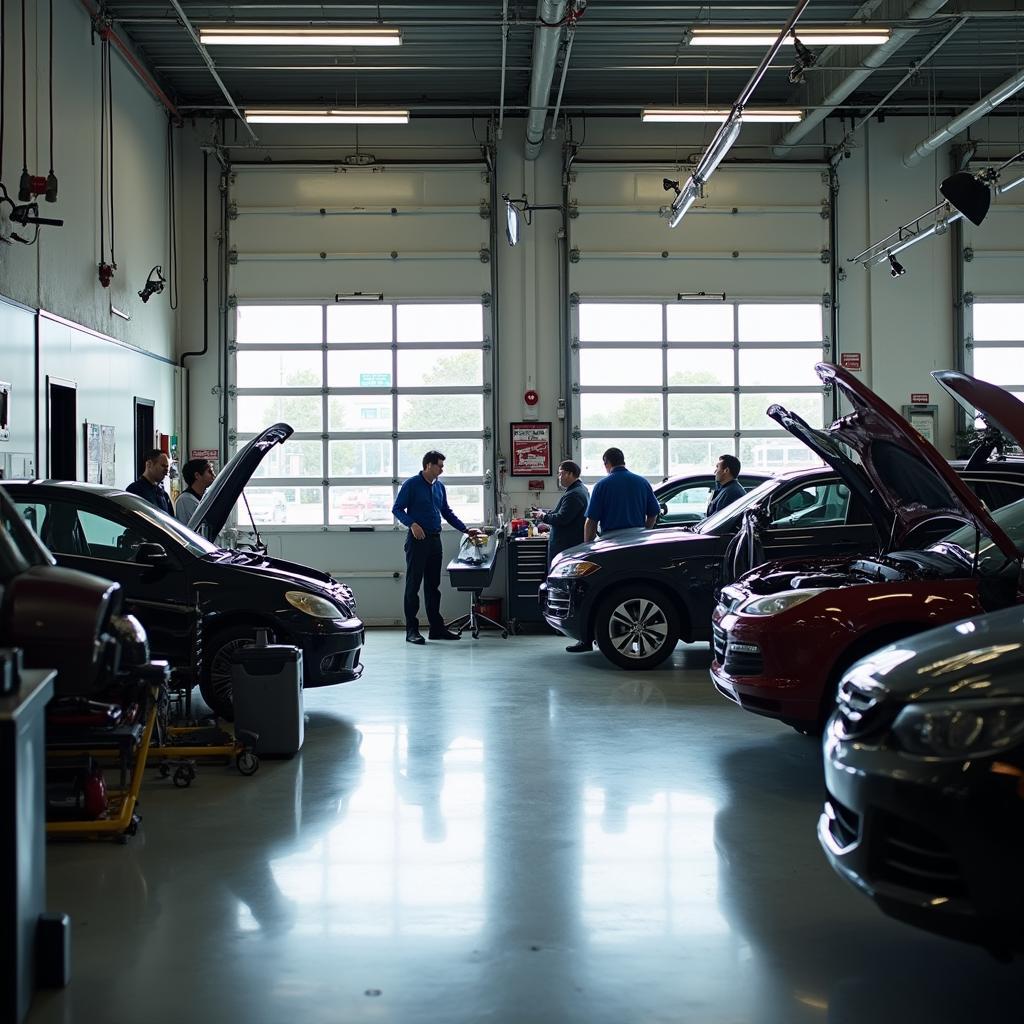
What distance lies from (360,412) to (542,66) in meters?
4.46

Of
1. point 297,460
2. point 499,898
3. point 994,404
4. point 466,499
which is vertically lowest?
point 499,898

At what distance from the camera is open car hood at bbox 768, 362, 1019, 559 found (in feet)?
16.7

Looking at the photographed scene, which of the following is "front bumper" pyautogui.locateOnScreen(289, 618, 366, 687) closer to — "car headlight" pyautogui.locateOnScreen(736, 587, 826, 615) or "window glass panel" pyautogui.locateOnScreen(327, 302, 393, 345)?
"car headlight" pyautogui.locateOnScreen(736, 587, 826, 615)

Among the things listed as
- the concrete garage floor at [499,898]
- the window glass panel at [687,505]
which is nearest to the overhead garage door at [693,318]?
the window glass panel at [687,505]

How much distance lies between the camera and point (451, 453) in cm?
1341

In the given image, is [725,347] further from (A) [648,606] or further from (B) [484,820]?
(B) [484,820]

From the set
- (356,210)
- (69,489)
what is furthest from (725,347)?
(69,489)

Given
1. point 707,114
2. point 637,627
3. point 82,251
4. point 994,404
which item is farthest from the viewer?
point 707,114

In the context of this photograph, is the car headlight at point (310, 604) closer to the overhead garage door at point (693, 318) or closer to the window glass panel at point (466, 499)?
the window glass panel at point (466, 499)

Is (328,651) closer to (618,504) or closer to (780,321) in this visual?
(618,504)

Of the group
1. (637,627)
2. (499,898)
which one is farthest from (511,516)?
(499,898)

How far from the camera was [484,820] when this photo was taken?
5.14 m

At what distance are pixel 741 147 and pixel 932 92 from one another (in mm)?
2129

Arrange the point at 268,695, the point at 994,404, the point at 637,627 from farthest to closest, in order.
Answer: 1. the point at 637,627
2. the point at 268,695
3. the point at 994,404
